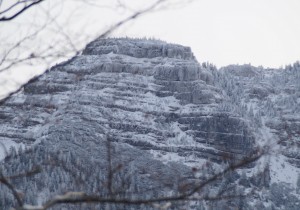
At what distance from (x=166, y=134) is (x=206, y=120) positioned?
15232 millimetres

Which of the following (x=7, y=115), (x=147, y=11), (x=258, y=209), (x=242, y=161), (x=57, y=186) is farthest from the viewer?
(x=258, y=209)

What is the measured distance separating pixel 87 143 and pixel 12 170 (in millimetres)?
47036

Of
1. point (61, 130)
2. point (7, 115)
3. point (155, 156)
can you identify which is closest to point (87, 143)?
point (61, 130)

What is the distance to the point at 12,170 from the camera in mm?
126000

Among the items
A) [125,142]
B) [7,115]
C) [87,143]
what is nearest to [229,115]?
[125,142]

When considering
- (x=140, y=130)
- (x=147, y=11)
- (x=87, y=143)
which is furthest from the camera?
(x=140, y=130)

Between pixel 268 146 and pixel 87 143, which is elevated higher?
pixel 268 146

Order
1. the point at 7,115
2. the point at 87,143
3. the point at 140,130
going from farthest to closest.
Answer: the point at 140,130, the point at 87,143, the point at 7,115

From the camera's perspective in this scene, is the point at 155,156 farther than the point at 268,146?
Yes

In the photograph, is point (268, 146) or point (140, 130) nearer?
point (268, 146)

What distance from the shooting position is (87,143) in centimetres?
17150

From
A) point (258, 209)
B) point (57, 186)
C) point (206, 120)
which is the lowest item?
point (258, 209)

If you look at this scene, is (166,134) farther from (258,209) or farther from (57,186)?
(57,186)

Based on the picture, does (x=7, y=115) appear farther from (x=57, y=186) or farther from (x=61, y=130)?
(x=61, y=130)
